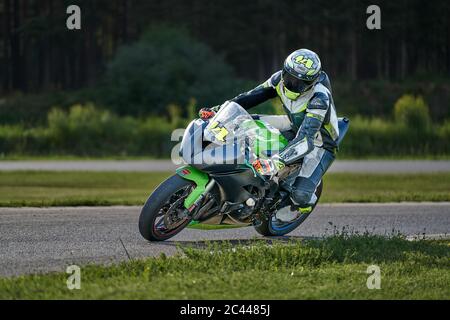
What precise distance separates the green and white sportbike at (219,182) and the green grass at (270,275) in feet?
1.40

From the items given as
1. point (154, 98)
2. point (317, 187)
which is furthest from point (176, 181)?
point (154, 98)

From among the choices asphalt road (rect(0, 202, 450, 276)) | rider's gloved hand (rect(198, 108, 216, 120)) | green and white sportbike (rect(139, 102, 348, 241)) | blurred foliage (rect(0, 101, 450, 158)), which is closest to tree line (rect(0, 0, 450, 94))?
blurred foliage (rect(0, 101, 450, 158))

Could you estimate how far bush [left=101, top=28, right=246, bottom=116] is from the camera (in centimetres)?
4813

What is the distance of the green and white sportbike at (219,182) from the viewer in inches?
359

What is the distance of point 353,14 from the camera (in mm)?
59938

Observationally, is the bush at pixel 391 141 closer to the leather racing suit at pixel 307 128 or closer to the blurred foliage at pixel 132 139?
the blurred foliage at pixel 132 139

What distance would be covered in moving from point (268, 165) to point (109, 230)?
248 centimetres

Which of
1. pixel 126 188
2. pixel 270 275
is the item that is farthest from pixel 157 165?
pixel 270 275

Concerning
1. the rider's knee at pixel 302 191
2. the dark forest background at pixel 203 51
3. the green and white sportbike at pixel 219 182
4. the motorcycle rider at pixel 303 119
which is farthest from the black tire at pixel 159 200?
the dark forest background at pixel 203 51

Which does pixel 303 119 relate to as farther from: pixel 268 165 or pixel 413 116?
pixel 413 116

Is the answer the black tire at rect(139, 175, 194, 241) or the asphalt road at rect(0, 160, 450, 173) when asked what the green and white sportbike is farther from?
the asphalt road at rect(0, 160, 450, 173)

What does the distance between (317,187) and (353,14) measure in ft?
166

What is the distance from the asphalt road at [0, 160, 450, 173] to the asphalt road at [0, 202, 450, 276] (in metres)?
9.51

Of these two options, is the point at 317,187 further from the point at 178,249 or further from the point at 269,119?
the point at 178,249
